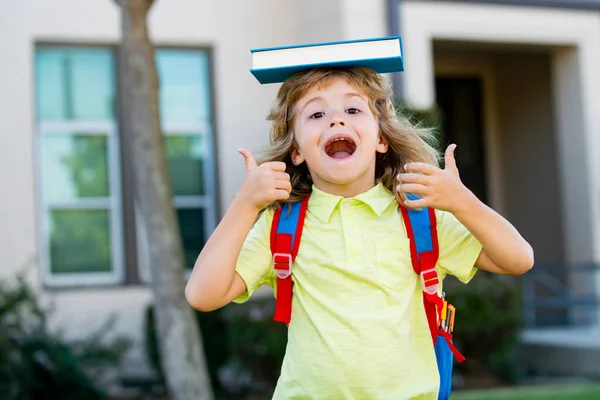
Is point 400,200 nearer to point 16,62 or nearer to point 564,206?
point 16,62

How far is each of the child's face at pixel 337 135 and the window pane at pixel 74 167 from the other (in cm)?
691

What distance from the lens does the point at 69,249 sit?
31.1 feet

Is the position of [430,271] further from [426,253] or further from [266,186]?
[266,186]

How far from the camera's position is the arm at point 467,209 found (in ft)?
8.53

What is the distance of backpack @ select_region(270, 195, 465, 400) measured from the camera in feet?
9.02

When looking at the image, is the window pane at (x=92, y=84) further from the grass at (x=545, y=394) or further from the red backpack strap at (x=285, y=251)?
the red backpack strap at (x=285, y=251)

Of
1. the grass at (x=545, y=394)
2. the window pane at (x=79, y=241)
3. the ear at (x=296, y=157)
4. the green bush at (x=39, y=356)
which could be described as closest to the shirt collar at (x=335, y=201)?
the ear at (x=296, y=157)

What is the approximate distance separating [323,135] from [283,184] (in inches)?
7.9

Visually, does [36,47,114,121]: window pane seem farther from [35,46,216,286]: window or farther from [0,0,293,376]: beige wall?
[0,0,293,376]: beige wall

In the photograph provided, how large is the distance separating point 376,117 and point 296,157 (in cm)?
27

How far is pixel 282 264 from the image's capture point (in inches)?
108

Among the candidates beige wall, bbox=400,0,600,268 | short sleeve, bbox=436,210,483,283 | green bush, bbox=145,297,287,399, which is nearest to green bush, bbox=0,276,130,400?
green bush, bbox=145,297,287,399

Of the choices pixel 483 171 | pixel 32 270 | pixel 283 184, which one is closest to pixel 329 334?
pixel 283 184

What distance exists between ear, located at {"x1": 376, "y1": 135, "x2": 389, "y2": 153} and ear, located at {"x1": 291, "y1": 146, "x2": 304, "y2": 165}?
0.75 feet
